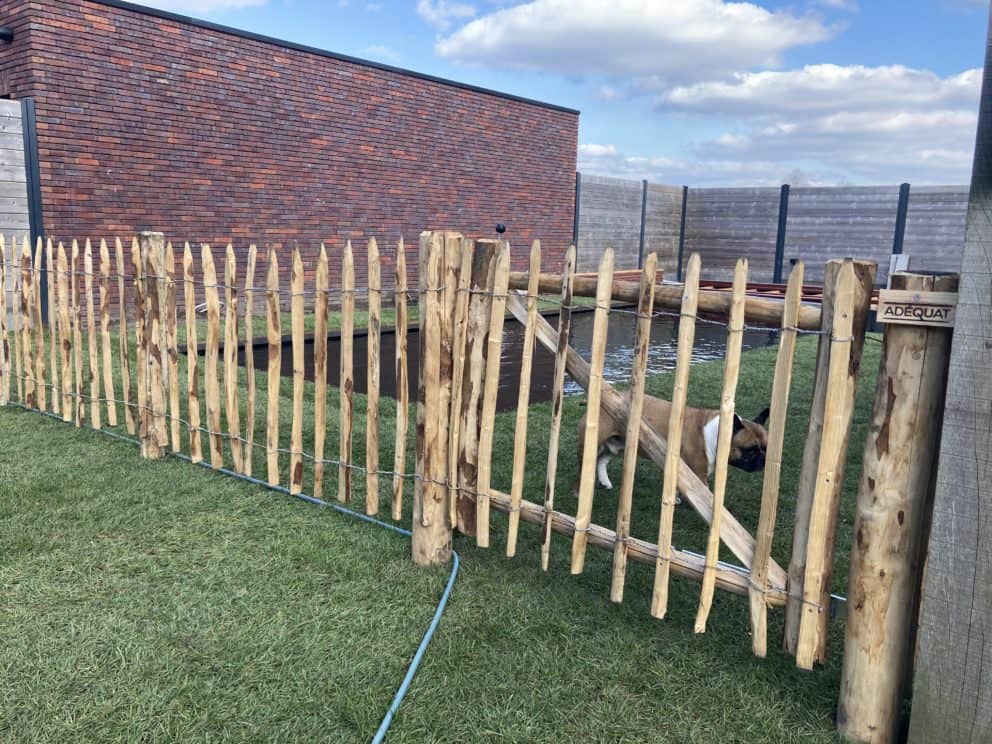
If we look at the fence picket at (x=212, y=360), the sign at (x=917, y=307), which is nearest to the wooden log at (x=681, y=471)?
the sign at (x=917, y=307)

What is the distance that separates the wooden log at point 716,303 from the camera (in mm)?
2639

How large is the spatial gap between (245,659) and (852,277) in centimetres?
265

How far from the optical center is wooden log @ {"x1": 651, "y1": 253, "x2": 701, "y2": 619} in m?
2.80

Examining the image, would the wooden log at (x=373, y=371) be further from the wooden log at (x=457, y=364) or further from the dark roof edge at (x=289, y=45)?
the dark roof edge at (x=289, y=45)

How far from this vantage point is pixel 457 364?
3.66 m

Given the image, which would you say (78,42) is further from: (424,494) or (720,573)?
(720,573)

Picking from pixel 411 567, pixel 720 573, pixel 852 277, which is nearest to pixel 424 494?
pixel 411 567

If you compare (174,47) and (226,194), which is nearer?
(174,47)

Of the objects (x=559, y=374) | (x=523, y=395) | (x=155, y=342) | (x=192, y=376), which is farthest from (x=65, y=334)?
(x=559, y=374)

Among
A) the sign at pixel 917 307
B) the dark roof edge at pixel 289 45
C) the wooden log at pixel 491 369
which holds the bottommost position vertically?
the wooden log at pixel 491 369

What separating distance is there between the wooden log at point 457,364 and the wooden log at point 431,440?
0.05m

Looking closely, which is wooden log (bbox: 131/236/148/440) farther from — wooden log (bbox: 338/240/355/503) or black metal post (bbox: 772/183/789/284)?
black metal post (bbox: 772/183/789/284)

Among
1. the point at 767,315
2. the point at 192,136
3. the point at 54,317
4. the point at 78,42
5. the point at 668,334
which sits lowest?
the point at 668,334

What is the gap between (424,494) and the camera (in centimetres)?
A: 379
